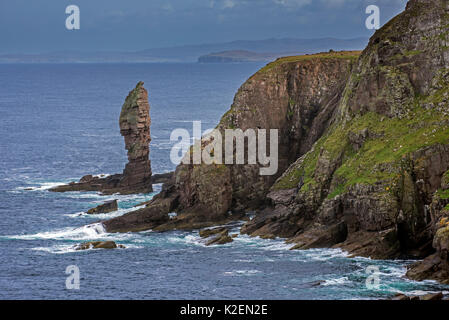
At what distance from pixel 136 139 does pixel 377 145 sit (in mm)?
45907

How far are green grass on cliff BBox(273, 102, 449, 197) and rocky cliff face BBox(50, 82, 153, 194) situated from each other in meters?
33.6

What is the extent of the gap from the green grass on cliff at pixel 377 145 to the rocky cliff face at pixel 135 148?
3363 centimetres

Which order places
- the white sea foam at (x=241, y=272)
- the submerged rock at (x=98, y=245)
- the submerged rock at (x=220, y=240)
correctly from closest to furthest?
the white sea foam at (x=241, y=272) → the submerged rock at (x=98, y=245) → the submerged rock at (x=220, y=240)

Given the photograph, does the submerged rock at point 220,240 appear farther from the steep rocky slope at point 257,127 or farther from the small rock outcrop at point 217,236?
the steep rocky slope at point 257,127

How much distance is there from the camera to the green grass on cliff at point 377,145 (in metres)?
89.2

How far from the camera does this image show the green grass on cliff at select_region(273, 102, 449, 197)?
89.2 metres

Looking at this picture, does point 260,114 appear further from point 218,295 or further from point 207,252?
point 218,295

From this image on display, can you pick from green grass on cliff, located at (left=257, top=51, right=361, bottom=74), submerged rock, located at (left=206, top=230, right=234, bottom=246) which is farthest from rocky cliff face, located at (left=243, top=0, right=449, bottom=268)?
green grass on cliff, located at (left=257, top=51, right=361, bottom=74)

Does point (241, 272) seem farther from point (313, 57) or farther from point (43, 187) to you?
point (43, 187)

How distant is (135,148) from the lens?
128 m

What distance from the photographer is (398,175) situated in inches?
3445

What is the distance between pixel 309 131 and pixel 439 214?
131 feet

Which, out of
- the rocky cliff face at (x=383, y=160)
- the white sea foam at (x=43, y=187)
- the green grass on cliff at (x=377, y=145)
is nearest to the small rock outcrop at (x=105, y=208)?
the white sea foam at (x=43, y=187)

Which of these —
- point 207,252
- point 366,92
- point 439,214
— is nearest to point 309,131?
point 366,92
